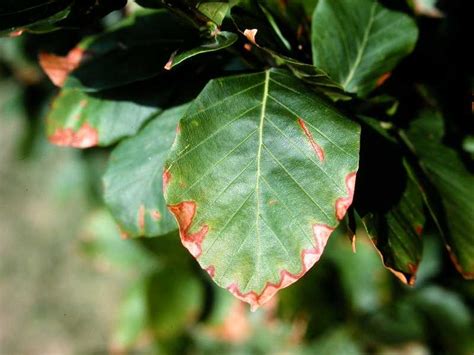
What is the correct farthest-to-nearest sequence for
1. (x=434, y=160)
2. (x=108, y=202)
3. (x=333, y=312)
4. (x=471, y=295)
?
(x=333, y=312) → (x=471, y=295) → (x=108, y=202) → (x=434, y=160)

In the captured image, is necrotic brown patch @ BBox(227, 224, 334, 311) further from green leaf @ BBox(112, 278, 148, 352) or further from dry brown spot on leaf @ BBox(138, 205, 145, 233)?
green leaf @ BBox(112, 278, 148, 352)

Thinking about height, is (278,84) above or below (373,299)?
above

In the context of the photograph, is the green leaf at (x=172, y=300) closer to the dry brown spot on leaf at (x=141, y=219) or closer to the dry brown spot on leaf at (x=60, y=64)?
the dry brown spot on leaf at (x=141, y=219)

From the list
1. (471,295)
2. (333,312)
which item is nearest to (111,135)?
(333,312)

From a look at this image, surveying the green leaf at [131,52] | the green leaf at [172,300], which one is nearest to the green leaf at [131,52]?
the green leaf at [131,52]

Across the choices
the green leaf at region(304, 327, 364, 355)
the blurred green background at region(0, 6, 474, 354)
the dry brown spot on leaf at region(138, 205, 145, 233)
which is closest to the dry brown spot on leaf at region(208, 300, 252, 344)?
the blurred green background at region(0, 6, 474, 354)

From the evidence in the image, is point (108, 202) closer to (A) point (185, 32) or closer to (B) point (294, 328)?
(A) point (185, 32)
